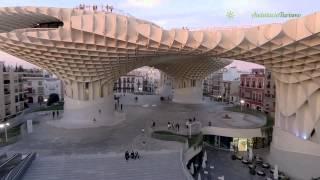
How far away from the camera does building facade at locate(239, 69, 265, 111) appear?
6419 centimetres

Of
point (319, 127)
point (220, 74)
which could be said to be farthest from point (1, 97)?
point (220, 74)

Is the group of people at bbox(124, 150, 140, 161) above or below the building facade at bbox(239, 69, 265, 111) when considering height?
below

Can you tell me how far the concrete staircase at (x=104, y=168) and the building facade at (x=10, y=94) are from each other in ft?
128

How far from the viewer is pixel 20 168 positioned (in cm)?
1800

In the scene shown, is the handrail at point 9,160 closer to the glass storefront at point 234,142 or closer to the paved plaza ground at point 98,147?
the paved plaza ground at point 98,147

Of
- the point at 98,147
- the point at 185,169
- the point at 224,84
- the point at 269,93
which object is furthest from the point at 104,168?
the point at 224,84

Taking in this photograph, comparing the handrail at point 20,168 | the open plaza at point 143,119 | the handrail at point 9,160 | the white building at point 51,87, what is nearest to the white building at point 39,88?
the white building at point 51,87

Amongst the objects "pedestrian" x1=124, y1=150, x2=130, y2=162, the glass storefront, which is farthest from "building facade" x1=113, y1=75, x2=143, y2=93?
"pedestrian" x1=124, y1=150, x2=130, y2=162

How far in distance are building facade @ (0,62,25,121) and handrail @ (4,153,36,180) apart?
1513 inches

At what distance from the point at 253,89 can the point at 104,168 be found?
2124 inches

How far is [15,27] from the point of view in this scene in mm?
29031

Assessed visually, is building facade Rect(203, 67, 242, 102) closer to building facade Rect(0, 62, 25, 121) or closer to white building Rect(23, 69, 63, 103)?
white building Rect(23, 69, 63, 103)

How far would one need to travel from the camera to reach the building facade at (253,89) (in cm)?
6419

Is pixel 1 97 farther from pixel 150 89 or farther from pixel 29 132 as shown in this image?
pixel 150 89
